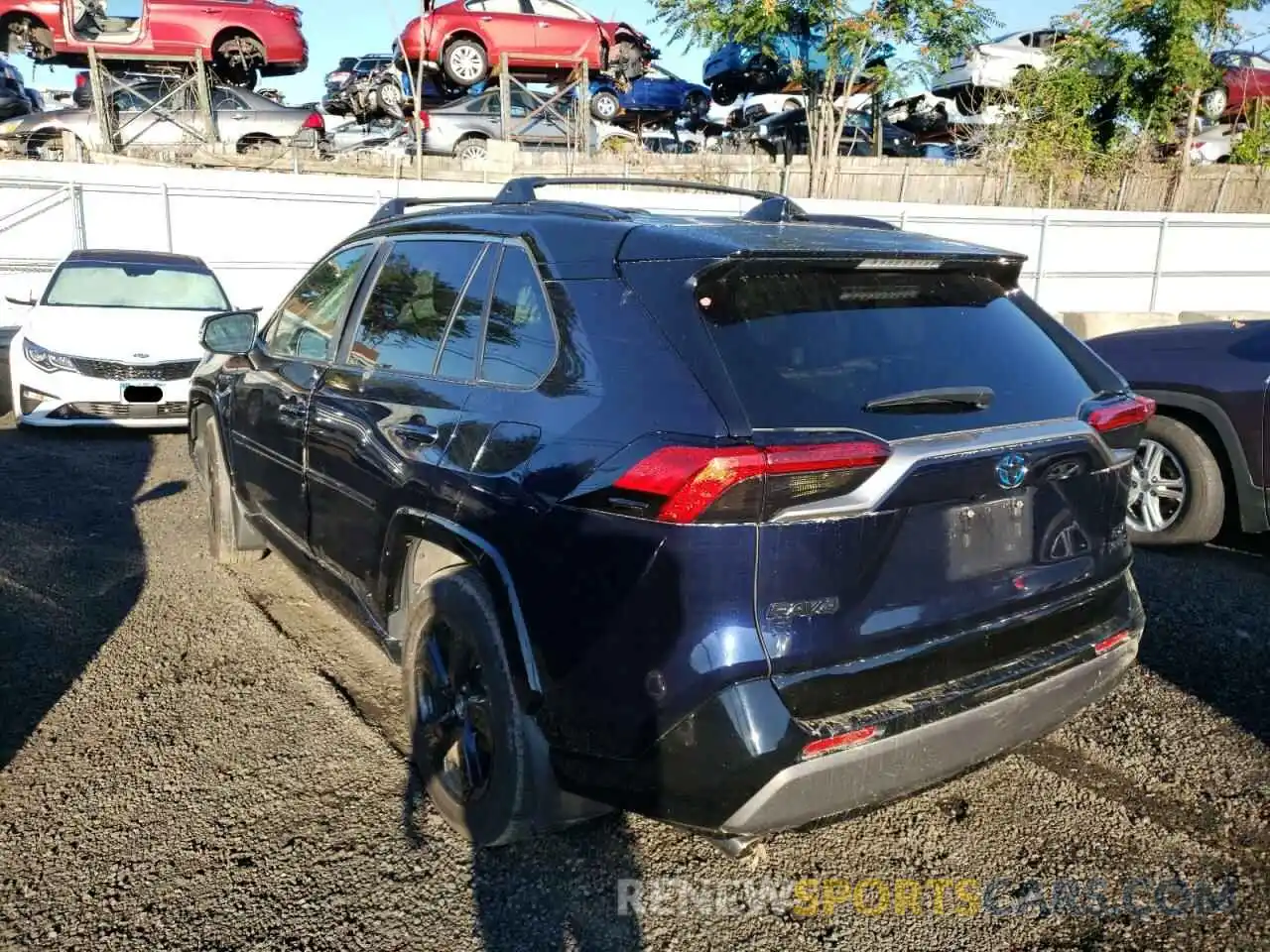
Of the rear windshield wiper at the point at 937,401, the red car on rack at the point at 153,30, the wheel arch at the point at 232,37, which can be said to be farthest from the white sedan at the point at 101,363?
the wheel arch at the point at 232,37

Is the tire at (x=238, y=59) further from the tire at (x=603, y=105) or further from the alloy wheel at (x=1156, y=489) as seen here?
the alloy wheel at (x=1156, y=489)

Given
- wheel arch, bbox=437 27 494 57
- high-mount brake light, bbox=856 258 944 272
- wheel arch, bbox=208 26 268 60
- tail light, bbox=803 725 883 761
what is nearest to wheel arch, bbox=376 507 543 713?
tail light, bbox=803 725 883 761

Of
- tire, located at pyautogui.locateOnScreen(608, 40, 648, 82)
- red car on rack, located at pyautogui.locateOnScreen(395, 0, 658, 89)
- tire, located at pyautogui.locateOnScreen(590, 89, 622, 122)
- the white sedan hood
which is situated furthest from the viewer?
tire, located at pyautogui.locateOnScreen(590, 89, 622, 122)

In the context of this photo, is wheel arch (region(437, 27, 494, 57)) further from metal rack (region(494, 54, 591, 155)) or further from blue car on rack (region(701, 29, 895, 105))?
blue car on rack (region(701, 29, 895, 105))

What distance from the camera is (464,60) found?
16812 millimetres

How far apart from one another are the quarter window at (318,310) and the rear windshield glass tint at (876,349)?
1937mm

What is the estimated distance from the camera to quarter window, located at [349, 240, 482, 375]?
3.05m

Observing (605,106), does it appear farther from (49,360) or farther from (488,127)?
(49,360)

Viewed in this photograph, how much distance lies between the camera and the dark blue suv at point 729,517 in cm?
209

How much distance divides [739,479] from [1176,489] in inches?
170

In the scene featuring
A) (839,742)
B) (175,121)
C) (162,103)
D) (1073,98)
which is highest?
(1073,98)

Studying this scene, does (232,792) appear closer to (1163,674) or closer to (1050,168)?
(1163,674)

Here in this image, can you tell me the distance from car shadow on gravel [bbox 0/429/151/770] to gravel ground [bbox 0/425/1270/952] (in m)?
0.02

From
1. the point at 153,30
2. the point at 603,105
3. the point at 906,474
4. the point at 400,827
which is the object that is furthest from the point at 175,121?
the point at 906,474
